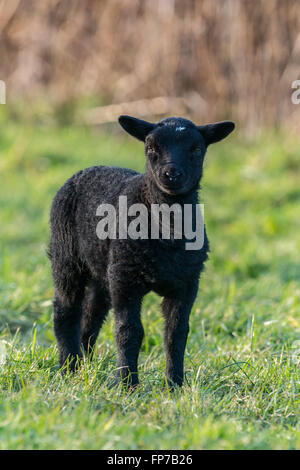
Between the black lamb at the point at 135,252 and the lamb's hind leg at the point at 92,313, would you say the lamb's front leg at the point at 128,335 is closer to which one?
the black lamb at the point at 135,252

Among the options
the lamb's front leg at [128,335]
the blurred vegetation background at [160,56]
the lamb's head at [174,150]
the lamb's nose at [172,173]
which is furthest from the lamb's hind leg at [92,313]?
the blurred vegetation background at [160,56]

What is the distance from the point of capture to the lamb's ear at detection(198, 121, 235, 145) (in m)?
3.87

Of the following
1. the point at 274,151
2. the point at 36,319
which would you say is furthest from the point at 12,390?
the point at 274,151

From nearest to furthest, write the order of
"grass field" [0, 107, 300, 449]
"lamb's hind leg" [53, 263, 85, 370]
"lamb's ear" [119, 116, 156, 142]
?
"grass field" [0, 107, 300, 449], "lamb's ear" [119, 116, 156, 142], "lamb's hind leg" [53, 263, 85, 370]

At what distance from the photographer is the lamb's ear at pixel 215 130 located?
387cm

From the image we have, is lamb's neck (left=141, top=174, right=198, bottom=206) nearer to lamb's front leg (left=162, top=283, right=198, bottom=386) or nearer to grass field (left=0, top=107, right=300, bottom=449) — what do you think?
lamb's front leg (left=162, top=283, right=198, bottom=386)

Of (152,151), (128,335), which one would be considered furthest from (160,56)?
(128,335)

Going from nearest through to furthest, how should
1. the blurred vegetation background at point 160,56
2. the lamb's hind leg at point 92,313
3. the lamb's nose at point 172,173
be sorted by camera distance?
1. the lamb's nose at point 172,173
2. the lamb's hind leg at point 92,313
3. the blurred vegetation background at point 160,56

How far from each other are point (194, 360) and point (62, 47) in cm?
884

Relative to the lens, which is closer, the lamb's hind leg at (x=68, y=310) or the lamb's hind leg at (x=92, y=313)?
the lamb's hind leg at (x=68, y=310)

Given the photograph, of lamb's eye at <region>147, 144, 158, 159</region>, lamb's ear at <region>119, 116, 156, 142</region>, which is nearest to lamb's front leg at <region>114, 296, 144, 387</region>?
lamb's eye at <region>147, 144, 158, 159</region>

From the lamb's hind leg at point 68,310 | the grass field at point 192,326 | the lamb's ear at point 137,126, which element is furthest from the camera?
the lamb's hind leg at point 68,310

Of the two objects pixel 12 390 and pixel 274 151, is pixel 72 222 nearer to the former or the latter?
pixel 12 390

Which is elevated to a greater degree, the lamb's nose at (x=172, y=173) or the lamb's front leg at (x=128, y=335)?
the lamb's nose at (x=172, y=173)
